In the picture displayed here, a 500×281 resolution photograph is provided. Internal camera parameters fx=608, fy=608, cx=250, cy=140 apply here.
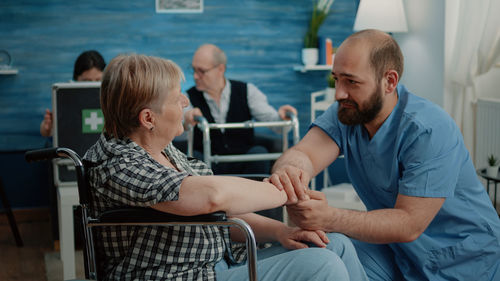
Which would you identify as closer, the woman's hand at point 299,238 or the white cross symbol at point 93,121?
the woman's hand at point 299,238

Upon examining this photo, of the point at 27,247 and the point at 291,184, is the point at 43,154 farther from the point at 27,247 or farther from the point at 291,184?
the point at 27,247

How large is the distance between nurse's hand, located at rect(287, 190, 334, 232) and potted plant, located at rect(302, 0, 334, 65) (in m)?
3.16

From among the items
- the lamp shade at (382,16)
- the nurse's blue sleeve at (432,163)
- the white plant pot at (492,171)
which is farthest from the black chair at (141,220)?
the lamp shade at (382,16)

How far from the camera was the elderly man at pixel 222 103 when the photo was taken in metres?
3.58

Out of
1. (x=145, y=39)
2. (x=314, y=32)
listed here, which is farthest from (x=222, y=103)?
(x=314, y=32)

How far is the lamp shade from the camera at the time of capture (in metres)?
4.08

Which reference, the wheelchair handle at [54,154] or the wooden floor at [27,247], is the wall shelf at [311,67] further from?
the wheelchair handle at [54,154]

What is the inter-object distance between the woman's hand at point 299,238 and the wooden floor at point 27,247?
183cm

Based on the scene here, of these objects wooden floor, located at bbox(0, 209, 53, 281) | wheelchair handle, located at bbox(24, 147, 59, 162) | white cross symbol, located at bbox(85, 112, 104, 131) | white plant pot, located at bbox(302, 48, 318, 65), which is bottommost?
wooden floor, located at bbox(0, 209, 53, 281)

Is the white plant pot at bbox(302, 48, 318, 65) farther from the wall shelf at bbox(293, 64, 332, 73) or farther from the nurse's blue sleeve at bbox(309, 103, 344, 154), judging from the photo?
the nurse's blue sleeve at bbox(309, 103, 344, 154)

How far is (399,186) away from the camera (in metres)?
1.61

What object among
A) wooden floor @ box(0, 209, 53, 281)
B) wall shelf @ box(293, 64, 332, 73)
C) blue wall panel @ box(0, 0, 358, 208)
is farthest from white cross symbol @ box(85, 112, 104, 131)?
wall shelf @ box(293, 64, 332, 73)

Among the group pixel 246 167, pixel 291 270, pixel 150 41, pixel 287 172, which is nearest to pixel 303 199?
pixel 287 172

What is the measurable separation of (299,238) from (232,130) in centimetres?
214
